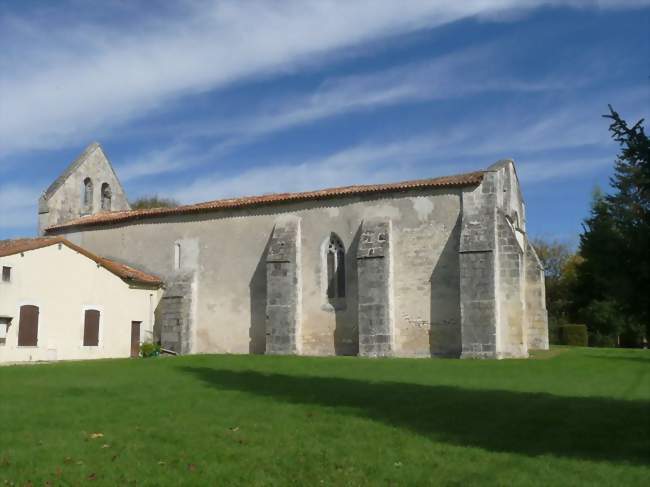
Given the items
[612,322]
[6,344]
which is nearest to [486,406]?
[6,344]

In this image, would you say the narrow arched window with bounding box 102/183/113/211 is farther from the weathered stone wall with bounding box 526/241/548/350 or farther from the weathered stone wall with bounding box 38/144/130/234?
the weathered stone wall with bounding box 526/241/548/350

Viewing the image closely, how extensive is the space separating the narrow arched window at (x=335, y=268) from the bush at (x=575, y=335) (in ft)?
61.7

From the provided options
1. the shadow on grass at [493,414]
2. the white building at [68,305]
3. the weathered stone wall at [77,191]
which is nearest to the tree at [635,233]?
the shadow on grass at [493,414]

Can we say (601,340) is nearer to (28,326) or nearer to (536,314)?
(536,314)

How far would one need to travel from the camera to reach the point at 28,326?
25141mm

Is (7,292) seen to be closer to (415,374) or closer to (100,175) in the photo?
(100,175)

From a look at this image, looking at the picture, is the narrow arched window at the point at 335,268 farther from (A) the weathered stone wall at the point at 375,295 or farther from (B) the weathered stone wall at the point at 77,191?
(B) the weathered stone wall at the point at 77,191

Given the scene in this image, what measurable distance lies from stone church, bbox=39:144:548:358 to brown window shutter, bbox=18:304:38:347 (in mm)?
5429

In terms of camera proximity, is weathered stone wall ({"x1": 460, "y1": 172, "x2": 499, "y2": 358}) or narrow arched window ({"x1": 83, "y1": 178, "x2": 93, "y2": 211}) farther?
narrow arched window ({"x1": 83, "y1": 178, "x2": 93, "y2": 211})

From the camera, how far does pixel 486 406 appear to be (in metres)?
12.2

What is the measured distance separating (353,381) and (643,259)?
9080mm

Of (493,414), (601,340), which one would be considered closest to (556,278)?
(601,340)

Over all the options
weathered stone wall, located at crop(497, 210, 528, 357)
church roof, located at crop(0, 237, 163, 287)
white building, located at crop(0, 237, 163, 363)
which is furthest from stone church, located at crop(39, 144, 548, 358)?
white building, located at crop(0, 237, 163, 363)

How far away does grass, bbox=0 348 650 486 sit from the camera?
742cm
